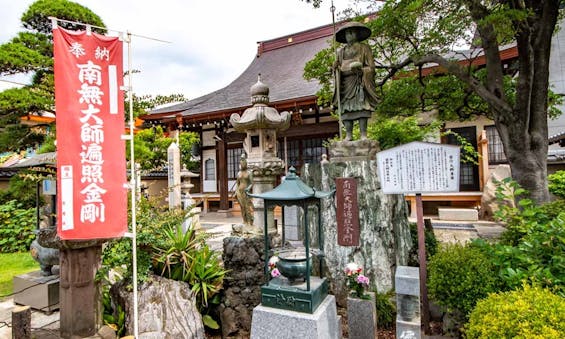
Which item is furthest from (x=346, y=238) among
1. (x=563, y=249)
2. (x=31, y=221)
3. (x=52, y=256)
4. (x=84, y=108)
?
(x=31, y=221)

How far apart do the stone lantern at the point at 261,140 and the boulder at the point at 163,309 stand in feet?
7.07

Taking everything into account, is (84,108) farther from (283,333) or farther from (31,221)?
(31,221)

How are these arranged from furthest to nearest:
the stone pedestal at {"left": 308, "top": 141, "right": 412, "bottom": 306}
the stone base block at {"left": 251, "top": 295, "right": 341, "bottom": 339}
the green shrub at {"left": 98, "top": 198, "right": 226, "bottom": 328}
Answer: the stone pedestal at {"left": 308, "top": 141, "right": 412, "bottom": 306}, the green shrub at {"left": 98, "top": 198, "right": 226, "bottom": 328}, the stone base block at {"left": 251, "top": 295, "right": 341, "bottom": 339}

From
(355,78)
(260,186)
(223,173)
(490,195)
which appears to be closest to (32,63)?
(260,186)

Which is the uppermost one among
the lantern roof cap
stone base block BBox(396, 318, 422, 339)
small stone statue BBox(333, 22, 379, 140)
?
small stone statue BBox(333, 22, 379, 140)

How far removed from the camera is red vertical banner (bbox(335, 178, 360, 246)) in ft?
15.0

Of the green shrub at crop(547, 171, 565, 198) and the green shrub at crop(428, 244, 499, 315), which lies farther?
the green shrub at crop(547, 171, 565, 198)

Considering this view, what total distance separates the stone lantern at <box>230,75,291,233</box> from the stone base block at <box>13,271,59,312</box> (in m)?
3.44

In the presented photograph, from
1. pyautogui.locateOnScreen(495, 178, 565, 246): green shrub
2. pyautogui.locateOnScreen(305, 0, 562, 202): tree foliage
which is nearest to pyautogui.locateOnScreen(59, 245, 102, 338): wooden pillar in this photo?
pyautogui.locateOnScreen(495, 178, 565, 246): green shrub

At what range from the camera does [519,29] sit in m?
4.89

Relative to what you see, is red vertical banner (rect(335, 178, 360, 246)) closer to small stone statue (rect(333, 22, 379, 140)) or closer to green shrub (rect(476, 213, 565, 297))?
small stone statue (rect(333, 22, 379, 140))

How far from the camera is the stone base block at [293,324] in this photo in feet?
10.0

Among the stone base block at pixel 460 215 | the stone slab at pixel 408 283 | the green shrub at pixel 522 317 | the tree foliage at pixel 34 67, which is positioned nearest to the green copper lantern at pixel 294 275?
the stone slab at pixel 408 283

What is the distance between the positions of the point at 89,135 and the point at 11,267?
6338 mm
